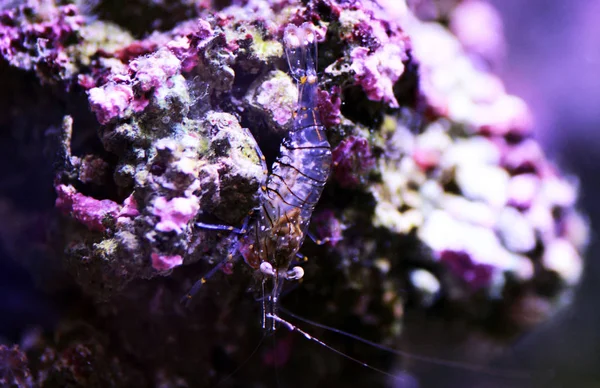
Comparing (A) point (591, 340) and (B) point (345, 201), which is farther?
(A) point (591, 340)

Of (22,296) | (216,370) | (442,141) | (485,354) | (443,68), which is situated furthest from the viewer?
(443,68)

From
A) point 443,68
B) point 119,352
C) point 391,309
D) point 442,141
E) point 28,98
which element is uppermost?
point 443,68

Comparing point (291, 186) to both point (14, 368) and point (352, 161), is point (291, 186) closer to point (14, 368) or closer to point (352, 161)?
point (352, 161)

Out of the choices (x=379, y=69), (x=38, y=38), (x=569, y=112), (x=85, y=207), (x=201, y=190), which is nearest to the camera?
(x=201, y=190)

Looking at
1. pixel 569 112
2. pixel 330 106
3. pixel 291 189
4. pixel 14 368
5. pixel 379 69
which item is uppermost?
pixel 569 112

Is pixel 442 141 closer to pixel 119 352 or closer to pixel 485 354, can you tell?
pixel 485 354

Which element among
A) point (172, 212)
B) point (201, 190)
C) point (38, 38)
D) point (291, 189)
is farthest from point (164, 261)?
point (38, 38)

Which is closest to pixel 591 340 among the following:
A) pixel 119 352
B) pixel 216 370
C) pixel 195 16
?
pixel 216 370

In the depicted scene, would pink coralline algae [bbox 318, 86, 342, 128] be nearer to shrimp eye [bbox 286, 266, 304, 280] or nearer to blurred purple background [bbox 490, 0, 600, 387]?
shrimp eye [bbox 286, 266, 304, 280]
